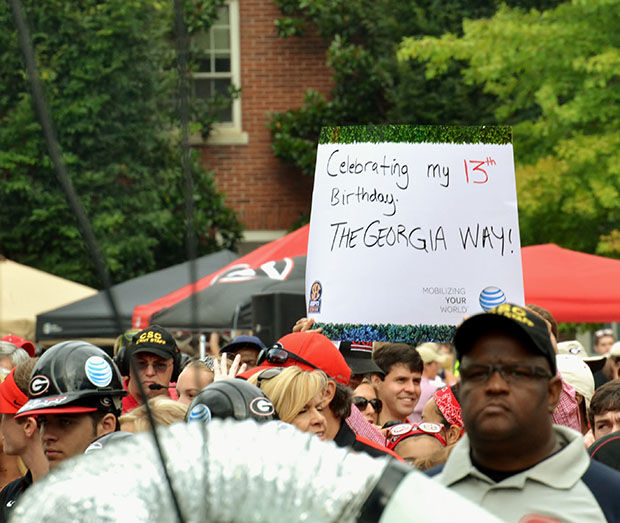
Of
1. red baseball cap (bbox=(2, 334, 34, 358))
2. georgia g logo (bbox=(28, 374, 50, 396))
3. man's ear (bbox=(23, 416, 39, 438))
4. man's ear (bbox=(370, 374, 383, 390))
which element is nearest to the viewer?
georgia g logo (bbox=(28, 374, 50, 396))

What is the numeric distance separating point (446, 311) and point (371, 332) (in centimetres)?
33

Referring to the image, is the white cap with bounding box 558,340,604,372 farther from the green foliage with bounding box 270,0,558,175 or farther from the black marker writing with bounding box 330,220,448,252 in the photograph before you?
the green foliage with bounding box 270,0,558,175

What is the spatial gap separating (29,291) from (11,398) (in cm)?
239

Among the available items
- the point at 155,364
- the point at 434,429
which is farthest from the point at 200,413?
the point at 155,364

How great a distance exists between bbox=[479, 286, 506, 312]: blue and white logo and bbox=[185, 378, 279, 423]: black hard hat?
1.69 metres

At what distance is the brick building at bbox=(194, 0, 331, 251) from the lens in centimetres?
1969

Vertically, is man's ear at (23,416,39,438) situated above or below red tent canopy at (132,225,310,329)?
above

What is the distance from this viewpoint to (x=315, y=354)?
4746 millimetres

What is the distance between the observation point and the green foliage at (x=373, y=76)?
18.4m

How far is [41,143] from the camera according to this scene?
1047 millimetres

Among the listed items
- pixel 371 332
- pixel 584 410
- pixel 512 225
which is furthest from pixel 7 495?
pixel 584 410

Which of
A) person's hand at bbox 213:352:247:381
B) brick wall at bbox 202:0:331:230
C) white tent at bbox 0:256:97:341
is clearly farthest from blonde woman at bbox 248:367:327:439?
brick wall at bbox 202:0:331:230

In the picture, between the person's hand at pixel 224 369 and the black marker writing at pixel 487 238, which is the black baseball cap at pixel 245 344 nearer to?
the person's hand at pixel 224 369

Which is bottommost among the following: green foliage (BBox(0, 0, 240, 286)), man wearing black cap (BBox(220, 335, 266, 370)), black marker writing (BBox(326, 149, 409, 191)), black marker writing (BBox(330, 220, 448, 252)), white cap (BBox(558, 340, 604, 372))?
white cap (BBox(558, 340, 604, 372))
